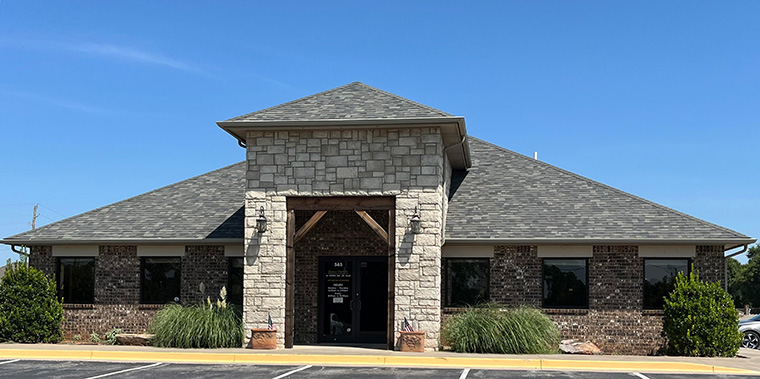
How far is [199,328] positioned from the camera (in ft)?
58.7

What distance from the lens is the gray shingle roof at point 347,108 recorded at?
58.7 feet

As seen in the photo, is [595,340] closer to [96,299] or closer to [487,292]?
[487,292]

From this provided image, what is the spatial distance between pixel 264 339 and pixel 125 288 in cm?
544

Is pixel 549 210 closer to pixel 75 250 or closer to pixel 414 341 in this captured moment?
pixel 414 341

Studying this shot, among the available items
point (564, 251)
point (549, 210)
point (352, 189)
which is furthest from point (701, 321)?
point (352, 189)

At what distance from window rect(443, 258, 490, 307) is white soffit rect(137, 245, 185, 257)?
6.97 metres

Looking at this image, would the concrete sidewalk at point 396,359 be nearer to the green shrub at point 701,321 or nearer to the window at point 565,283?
the green shrub at point 701,321

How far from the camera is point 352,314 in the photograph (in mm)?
20516

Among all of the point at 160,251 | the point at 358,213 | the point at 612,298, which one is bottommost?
the point at 612,298

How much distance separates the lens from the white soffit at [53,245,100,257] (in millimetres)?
21344

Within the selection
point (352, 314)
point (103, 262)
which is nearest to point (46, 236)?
point (103, 262)

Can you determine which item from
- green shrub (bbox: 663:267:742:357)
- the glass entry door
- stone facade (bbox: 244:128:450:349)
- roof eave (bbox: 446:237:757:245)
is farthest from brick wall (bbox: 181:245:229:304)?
green shrub (bbox: 663:267:742:357)

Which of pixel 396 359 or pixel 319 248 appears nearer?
pixel 396 359

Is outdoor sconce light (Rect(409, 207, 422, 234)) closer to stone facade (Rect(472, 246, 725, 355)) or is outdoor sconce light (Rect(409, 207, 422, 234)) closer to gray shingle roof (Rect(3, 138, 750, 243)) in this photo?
gray shingle roof (Rect(3, 138, 750, 243))
